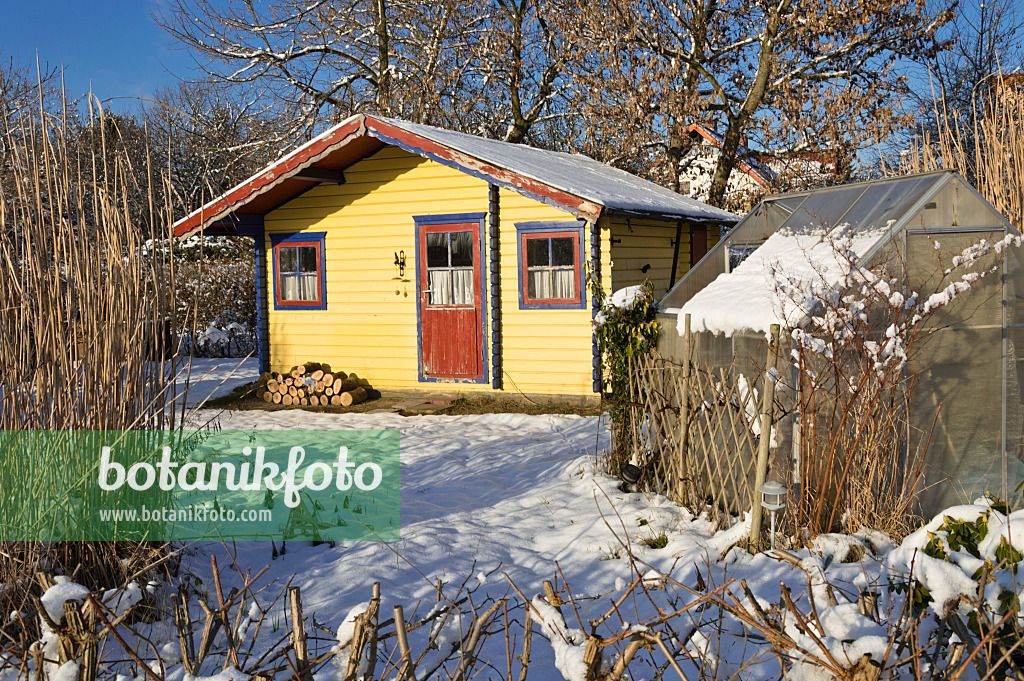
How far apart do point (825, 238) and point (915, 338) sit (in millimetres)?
1263

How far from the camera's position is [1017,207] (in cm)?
779

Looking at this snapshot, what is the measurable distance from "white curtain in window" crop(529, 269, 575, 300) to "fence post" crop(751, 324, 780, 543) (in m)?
6.31

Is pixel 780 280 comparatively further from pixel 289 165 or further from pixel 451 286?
pixel 289 165

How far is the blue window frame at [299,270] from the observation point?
12.9 meters

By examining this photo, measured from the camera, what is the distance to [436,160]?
11219mm

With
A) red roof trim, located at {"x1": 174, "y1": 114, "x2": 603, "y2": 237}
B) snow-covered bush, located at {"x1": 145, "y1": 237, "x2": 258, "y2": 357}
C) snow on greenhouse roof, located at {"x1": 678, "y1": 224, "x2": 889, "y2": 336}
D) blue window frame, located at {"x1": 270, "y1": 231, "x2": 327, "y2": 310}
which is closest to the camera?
snow on greenhouse roof, located at {"x1": 678, "y1": 224, "x2": 889, "y2": 336}

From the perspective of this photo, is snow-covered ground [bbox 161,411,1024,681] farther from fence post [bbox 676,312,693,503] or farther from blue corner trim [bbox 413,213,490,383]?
blue corner trim [bbox 413,213,490,383]

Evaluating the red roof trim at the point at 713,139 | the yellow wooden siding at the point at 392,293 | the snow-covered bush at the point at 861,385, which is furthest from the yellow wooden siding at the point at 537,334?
the red roof trim at the point at 713,139

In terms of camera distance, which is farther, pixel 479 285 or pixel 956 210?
pixel 479 285

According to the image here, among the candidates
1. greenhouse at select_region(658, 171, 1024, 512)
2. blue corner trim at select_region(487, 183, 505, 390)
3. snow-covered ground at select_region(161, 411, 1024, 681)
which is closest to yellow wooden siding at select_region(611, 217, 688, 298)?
blue corner trim at select_region(487, 183, 505, 390)

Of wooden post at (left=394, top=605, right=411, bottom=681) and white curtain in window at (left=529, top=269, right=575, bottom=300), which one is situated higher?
white curtain in window at (left=529, top=269, right=575, bottom=300)

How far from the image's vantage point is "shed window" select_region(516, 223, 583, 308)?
11.2 meters

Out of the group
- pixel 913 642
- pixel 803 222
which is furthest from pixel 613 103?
pixel 913 642

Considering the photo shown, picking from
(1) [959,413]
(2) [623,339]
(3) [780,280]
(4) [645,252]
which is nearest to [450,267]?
(4) [645,252]
